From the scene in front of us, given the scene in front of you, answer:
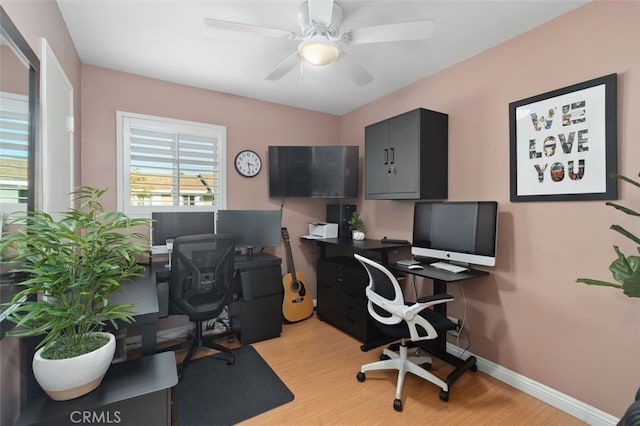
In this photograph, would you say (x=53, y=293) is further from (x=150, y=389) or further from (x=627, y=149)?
(x=627, y=149)

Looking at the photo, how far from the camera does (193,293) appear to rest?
232cm

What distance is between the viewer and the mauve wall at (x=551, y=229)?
1675 mm

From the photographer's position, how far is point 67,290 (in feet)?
3.95

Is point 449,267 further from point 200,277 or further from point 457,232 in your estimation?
point 200,277

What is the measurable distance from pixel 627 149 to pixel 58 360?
3.04 meters

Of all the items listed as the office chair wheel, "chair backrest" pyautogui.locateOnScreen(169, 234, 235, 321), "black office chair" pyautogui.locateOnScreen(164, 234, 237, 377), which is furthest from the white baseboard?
"chair backrest" pyautogui.locateOnScreen(169, 234, 235, 321)

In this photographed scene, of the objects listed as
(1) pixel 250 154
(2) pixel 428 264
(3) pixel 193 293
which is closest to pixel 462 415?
(2) pixel 428 264

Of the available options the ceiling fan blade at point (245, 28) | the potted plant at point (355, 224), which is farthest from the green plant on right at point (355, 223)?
the ceiling fan blade at point (245, 28)

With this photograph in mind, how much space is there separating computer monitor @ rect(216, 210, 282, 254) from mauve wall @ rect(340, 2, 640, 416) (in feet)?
6.08

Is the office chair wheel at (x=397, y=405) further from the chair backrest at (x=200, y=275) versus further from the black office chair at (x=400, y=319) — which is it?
the chair backrest at (x=200, y=275)

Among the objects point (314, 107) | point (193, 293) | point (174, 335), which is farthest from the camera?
point (314, 107)

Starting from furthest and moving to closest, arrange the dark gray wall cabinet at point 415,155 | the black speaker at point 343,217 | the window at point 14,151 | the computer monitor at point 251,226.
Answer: the black speaker at point 343,217 → the computer monitor at point 251,226 → the dark gray wall cabinet at point 415,155 → the window at point 14,151

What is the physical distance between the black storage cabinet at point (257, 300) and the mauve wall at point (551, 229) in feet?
5.68

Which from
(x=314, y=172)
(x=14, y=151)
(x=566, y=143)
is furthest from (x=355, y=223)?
(x=14, y=151)
